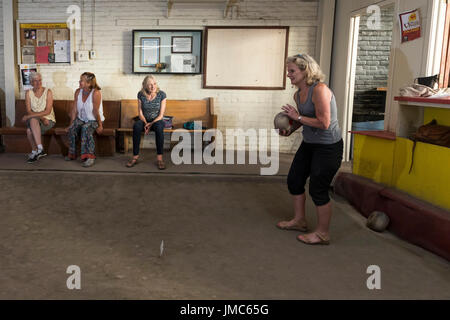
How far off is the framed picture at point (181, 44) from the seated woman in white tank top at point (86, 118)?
5.53ft

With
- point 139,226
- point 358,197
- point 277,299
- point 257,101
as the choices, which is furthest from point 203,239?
point 257,101

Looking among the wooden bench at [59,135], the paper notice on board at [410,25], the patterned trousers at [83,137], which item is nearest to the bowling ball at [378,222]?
the paper notice on board at [410,25]

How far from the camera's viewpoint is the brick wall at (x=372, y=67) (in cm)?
691

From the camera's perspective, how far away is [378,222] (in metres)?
3.78

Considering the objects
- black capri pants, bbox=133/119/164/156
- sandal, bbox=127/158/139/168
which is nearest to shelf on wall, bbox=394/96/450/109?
black capri pants, bbox=133/119/164/156

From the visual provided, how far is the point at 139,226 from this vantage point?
150 inches

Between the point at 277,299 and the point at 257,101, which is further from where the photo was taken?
the point at 257,101

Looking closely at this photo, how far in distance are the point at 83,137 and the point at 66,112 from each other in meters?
1.52

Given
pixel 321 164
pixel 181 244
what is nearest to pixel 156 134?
pixel 181 244

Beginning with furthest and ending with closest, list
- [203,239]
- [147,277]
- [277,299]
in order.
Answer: [203,239] < [147,277] < [277,299]

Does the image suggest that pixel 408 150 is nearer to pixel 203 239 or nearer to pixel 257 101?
pixel 203 239

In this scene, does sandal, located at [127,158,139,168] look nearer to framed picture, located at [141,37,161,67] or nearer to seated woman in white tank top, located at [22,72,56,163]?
seated woman in white tank top, located at [22,72,56,163]

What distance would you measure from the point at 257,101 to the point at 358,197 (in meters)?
3.23

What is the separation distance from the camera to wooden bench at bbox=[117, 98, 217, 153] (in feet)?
23.1
